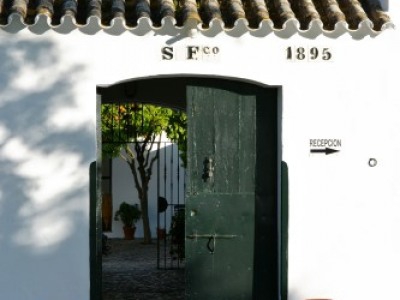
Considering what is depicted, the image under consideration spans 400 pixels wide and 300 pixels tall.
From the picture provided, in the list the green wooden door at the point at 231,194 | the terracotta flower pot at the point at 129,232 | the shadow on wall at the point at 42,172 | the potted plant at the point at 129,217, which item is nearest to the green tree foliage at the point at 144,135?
the potted plant at the point at 129,217

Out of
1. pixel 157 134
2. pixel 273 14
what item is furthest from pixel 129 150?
pixel 273 14

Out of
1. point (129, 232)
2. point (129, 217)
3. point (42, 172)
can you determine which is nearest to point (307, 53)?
point (42, 172)

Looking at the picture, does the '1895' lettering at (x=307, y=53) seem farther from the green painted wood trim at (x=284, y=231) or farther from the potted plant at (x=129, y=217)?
the potted plant at (x=129, y=217)

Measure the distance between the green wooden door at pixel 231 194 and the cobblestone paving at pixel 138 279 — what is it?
278cm

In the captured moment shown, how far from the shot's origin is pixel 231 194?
10.6 meters

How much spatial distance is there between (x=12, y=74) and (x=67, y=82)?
1.85 feet

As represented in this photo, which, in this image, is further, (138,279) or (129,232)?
(129,232)

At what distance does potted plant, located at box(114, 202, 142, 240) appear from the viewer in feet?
86.0

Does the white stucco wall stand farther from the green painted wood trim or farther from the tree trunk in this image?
the tree trunk

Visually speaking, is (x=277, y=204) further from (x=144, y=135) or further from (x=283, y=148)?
(x=144, y=135)

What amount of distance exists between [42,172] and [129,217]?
1626 cm

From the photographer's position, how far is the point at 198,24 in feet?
33.1

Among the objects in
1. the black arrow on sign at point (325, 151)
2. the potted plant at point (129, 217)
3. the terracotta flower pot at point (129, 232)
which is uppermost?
the black arrow on sign at point (325, 151)

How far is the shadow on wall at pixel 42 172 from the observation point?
10.1 meters
